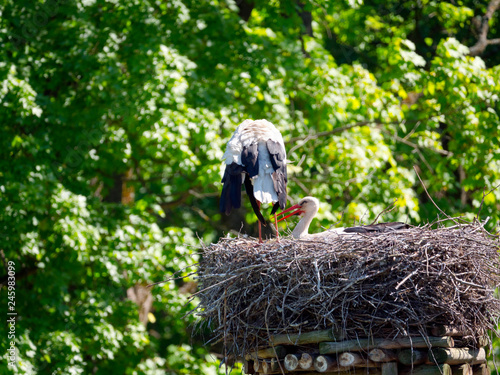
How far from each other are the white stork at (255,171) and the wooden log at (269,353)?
1045mm

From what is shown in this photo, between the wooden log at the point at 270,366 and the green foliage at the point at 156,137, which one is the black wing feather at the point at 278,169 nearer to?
the wooden log at the point at 270,366

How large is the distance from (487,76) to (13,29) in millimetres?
6582

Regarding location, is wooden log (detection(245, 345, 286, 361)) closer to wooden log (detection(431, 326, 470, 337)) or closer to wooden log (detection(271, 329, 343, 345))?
wooden log (detection(271, 329, 343, 345))

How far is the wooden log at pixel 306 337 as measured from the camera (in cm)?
533

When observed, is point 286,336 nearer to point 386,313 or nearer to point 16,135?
point 386,313

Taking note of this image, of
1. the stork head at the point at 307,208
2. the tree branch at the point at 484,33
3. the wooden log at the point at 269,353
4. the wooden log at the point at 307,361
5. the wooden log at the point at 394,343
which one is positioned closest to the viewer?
the wooden log at the point at 394,343

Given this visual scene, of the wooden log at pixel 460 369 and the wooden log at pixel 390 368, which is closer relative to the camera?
the wooden log at pixel 390 368

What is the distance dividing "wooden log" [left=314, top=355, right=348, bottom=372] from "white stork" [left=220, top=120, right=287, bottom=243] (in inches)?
52.3

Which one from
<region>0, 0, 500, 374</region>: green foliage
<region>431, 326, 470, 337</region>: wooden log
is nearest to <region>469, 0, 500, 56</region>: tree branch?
<region>0, 0, 500, 374</region>: green foliage

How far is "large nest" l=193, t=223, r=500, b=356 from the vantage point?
17.2ft

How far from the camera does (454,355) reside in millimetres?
5309

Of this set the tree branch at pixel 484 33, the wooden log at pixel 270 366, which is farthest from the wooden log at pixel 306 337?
the tree branch at pixel 484 33

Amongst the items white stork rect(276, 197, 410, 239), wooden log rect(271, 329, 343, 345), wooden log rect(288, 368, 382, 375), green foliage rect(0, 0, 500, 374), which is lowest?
wooden log rect(288, 368, 382, 375)


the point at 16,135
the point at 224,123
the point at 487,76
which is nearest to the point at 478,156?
the point at 487,76
